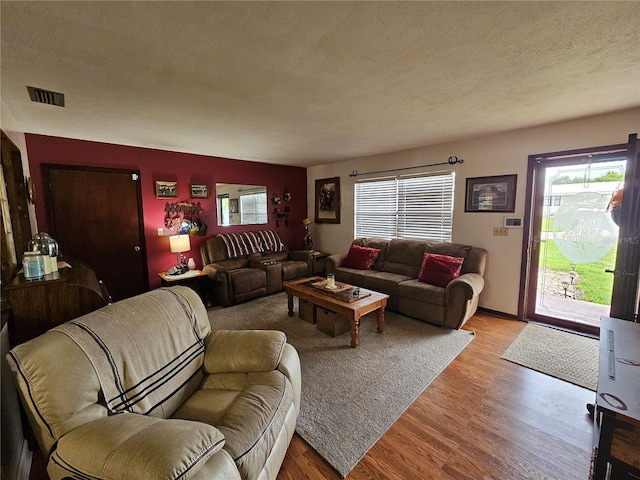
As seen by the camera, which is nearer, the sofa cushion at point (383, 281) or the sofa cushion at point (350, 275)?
the sofa cushion at point (383, 281)

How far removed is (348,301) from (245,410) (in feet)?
5.76

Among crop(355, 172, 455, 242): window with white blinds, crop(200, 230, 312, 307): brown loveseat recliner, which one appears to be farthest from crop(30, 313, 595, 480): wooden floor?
crop(200, 230, 312, 307): brown loveseat recliner

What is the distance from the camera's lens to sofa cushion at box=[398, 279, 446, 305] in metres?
3.23

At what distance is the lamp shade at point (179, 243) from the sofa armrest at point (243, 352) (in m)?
2.70

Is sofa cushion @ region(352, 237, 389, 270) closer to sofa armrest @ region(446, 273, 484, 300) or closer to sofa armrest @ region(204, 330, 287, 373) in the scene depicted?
sofa armrest @ region(446, 273, 484, 300)

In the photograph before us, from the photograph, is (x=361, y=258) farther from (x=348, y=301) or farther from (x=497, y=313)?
(x=497, y=313)

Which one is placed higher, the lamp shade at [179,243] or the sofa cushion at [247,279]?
the lamp shade at [179,243]

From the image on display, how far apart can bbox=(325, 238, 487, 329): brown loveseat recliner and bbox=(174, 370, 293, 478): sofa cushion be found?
234 centimetres

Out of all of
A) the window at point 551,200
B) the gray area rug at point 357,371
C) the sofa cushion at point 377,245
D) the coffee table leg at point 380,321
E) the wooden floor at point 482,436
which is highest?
the window at point 551,200

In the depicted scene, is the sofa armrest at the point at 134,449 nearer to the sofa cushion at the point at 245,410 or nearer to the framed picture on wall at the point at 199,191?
the sofa cushion at the point at 245,410

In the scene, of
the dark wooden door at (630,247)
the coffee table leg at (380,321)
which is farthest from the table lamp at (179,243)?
the dark wooden door at (630,247)

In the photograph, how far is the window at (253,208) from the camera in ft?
16.9

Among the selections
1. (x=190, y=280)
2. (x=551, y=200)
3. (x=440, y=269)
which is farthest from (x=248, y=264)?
(x=551, y=200)

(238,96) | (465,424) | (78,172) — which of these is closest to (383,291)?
(465,424)
